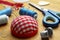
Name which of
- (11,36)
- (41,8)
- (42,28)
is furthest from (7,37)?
(41,8)

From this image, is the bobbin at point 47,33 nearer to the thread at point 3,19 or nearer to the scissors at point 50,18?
the scissors at point 50,18

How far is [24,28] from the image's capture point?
0.56 meters

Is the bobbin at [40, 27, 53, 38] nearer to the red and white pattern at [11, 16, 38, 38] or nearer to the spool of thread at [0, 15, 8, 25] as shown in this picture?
the red and white pattern at [11, 16, 38, 38]

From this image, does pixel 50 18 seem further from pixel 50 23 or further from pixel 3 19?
pixel 3 19

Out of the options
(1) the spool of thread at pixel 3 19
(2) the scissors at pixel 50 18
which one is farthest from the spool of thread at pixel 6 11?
(2) the scissors at pixel 50 18

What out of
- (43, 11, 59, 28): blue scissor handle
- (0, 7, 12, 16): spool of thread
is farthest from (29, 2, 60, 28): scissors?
(0, 7, 12, 16): spool of thread

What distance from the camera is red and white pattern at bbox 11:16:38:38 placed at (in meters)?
0.56

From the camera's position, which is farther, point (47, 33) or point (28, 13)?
point (28, 13)

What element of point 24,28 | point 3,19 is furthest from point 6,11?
point 24,28

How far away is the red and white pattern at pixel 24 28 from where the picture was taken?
0.56m

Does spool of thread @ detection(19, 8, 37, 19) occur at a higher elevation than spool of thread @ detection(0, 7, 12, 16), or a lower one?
lower

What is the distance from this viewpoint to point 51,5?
0.79 m

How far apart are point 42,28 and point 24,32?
0.31ft

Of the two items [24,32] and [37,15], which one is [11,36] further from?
[37,15]
